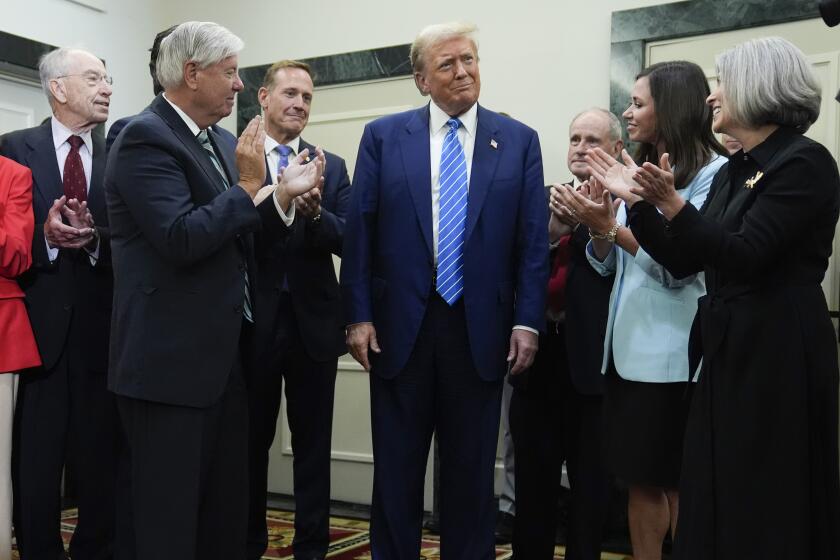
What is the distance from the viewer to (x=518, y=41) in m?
4.08

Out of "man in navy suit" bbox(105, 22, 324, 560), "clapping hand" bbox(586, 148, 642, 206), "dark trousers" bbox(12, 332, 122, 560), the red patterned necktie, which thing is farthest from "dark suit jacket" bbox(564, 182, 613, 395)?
the red patterned necktie

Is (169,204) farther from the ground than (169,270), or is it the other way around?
(169,204)

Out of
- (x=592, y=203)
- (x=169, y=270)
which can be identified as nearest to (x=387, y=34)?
(x=592, y=203)

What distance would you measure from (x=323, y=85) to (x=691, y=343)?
292 centimetres

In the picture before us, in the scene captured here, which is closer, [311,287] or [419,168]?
[419,168]

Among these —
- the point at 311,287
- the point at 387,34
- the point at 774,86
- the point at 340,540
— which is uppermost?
the point at 387,34

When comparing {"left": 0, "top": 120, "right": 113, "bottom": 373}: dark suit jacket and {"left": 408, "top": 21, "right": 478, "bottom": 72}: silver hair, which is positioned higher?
{"left": 408, "top": 21, "right": 478, "bottom": 72}: silver hair

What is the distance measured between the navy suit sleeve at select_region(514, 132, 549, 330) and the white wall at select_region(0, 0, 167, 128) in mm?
2735

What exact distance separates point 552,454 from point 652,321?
0.73 m

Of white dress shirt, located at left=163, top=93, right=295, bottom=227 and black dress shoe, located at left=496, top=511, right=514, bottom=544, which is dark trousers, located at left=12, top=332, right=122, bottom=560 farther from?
black dress shoe, located at left=496, top=511, right=514, bottom=544

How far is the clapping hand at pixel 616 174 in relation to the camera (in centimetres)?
206

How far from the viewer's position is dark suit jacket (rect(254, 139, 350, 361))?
9.85 feet

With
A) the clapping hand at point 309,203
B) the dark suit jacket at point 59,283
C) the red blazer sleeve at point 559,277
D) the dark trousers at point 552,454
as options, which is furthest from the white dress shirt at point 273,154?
the dark trousers at point 552,454

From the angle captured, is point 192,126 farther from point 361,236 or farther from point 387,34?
point 387,34
